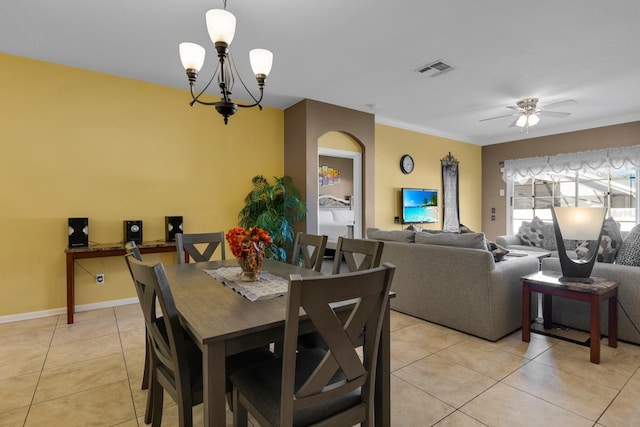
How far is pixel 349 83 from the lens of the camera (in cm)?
407

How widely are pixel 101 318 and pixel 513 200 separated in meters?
7.57

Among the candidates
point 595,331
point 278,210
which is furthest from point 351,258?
point 278,210

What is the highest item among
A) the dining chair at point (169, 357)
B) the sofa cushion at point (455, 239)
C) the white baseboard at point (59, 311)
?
the sofa cushion at point (455, 239)

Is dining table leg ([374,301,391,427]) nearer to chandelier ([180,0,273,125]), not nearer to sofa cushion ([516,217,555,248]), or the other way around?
chandelier ([180,0,273,125])

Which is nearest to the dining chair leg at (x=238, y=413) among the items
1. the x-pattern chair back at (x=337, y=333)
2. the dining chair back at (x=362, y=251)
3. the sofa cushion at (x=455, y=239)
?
the x-pattern chair back at (x=337, y=333)

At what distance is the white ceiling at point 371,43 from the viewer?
2.55m

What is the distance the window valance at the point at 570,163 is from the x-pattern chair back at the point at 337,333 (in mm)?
6619

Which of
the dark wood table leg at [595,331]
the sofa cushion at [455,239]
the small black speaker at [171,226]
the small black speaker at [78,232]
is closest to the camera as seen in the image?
the dark wood table leg at [595,331]

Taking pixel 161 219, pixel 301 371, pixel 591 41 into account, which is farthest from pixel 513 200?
pixel 301 371

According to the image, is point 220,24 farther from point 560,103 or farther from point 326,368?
point 560,103

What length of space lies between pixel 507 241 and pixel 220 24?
5.29 meters

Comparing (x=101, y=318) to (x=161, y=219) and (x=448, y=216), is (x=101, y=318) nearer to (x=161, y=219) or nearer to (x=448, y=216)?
(x=161, y=219)

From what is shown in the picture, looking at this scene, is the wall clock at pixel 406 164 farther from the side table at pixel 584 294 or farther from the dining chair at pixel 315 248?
the dining chair at pixel 315 248

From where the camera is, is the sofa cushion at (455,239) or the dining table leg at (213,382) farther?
the sofa cushion at (455,239)
